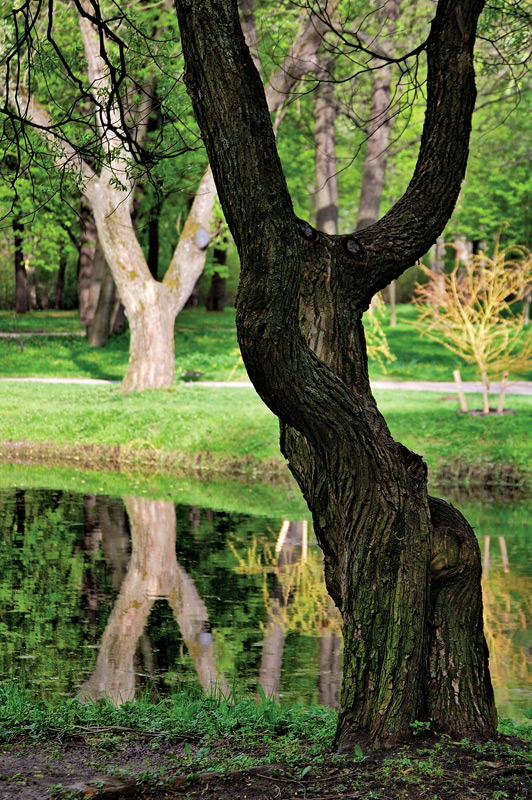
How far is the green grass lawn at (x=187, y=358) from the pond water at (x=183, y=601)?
9765 mm

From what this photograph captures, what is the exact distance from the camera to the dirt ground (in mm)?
4043

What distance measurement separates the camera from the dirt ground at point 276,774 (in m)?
4.04

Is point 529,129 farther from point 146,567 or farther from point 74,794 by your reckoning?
point 74,794

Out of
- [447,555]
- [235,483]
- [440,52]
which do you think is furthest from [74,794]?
[235,483]

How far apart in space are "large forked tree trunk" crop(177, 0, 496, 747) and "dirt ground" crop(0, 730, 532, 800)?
0.23 meters

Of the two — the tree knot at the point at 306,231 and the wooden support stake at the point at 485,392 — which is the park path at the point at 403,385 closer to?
the wooden support stake at the point at 485,392

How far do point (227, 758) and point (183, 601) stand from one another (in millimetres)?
4352

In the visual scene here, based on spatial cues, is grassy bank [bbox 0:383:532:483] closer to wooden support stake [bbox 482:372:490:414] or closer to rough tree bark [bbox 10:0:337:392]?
wooden support stake [bbox 482:372:490:414]

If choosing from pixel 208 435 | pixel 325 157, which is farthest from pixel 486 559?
pixel 325 157

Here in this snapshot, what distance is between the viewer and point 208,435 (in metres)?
15.7

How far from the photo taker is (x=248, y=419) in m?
16.2

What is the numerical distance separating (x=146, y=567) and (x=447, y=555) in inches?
230

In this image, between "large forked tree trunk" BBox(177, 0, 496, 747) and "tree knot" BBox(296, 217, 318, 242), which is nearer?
"large forked tree trunk" BBox(177, 0, 496, 747)

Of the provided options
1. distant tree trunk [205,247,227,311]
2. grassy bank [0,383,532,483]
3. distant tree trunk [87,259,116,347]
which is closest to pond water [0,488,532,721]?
grassy bank [0,383,532,483]
